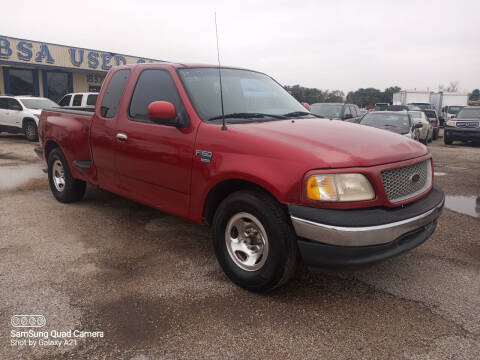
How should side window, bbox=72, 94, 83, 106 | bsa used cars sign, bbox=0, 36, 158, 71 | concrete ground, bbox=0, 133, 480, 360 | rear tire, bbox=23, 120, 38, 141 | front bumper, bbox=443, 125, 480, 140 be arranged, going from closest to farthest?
concrete ground, bbox=0, 133, 480, 360
rear tire, bbox=23, 120, 38, 141
side window, bbox=72, 94, 83, 106
front bumper, bbox=443, 125, 480, 140
bsa used cars sign, bbox=0, 36, 158, 71

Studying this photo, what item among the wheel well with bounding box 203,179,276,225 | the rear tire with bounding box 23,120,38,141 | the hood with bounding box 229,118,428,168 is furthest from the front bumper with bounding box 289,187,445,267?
the rear tire with bounding box 23,120,38,141

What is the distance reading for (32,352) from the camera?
7.96 feet

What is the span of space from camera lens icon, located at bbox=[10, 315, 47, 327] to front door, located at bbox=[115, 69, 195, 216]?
4.60ft

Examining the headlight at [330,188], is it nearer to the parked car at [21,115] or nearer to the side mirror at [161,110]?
the side mirror at [161,110]

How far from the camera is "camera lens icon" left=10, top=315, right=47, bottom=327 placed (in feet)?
8.83

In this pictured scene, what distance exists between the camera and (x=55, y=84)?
81.5 feet

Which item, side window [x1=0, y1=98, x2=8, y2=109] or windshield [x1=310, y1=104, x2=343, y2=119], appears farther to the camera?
side window [x1=0, y1=98, x2=8, y2=109]

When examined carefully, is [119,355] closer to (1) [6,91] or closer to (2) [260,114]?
(2) [260,114]

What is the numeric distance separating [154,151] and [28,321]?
1739mm

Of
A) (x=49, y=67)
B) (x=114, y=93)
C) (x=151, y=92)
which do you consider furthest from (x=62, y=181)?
(x=49, y=67)

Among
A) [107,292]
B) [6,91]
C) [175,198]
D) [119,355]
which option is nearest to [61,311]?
[107,292]

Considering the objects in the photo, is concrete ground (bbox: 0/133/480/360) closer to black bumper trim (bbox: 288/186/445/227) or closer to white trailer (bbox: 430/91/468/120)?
black bumper trim (bbox: 288/186/445/227)

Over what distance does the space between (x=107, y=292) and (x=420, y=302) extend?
2.49 meters

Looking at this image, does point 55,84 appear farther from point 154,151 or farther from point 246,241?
point 246,241
